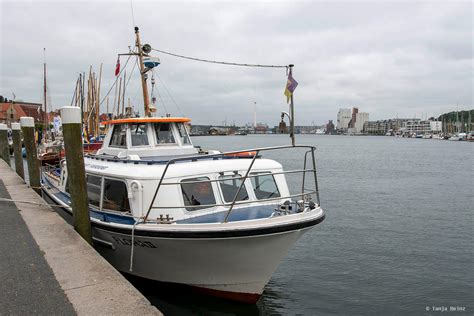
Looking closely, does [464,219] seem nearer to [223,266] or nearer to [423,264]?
[423,264]

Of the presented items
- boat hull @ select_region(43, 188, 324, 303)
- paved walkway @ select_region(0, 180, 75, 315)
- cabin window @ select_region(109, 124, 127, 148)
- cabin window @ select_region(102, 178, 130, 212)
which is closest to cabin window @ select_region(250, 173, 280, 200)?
boat hull @ select_region(43, 188, 324, 303)

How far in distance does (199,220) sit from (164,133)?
13.5ft

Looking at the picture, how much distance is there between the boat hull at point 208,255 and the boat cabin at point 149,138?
108 inches

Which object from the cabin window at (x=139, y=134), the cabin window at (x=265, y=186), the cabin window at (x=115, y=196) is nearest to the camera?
the cabin window at (x=115, y=196)

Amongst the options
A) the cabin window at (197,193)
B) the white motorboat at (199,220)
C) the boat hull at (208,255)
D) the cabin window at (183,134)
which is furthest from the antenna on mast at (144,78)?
the cabin window at (197,193)

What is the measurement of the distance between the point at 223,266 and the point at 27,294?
3.78 meters

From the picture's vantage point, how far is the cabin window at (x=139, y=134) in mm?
11273

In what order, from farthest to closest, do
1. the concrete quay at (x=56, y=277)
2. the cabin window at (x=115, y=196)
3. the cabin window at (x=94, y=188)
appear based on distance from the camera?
the cabin window at (x=94, y=188) → the cabin window at (x=115, y=196) → the concrete quay at (x=56, y=277)

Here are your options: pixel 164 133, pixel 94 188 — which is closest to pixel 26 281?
pixel 94 188

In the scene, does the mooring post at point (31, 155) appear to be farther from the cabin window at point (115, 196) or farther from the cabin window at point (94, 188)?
the cabin window at point (115, 196)

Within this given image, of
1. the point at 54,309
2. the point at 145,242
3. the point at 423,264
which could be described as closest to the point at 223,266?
the point at 145,242

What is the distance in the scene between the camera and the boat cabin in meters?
11.1

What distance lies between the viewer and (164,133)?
456 inches

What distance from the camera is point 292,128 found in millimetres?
7695
